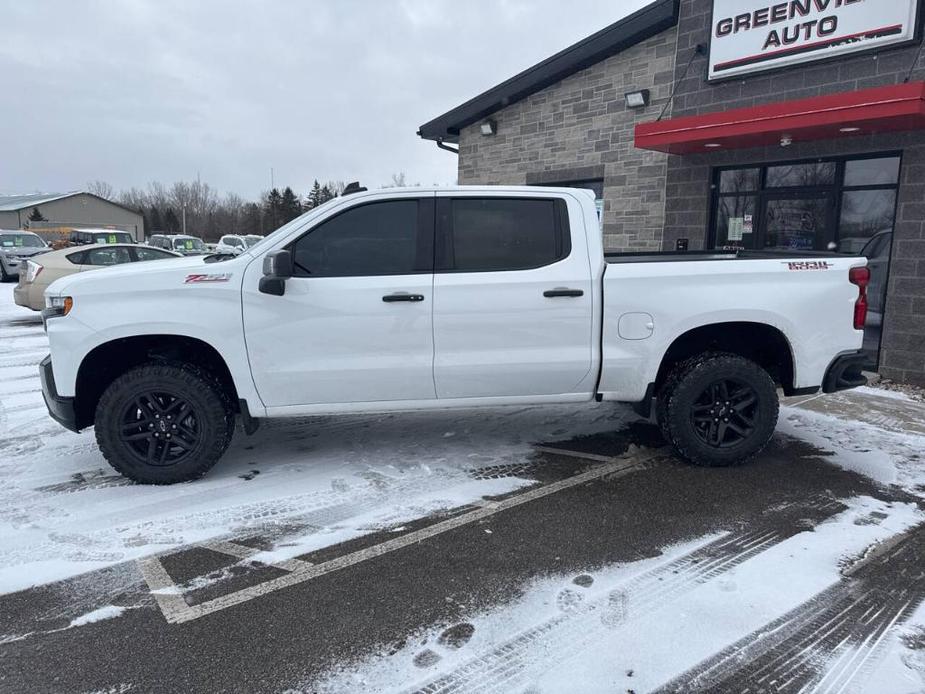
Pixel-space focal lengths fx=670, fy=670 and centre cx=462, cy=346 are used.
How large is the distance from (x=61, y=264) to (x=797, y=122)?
12487 mm

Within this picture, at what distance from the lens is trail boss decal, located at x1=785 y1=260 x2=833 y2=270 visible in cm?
→ 479

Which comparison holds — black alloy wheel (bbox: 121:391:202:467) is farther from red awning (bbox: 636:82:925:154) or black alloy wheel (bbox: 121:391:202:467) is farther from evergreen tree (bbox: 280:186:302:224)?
evergreen tree (bbox: 280:186:302:224)

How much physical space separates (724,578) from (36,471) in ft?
15.1

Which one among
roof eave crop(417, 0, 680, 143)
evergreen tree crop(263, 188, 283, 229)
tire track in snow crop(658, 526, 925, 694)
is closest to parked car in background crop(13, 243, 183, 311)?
roof eave crop(417, 0, 680, 143)

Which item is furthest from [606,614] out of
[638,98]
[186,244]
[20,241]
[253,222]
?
[253,222]

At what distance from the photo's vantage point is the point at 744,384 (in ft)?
16.0

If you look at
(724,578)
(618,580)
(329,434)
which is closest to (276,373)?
(329,434)

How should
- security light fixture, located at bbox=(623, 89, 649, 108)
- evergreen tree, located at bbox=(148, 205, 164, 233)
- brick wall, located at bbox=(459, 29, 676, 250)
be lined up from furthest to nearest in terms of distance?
1. evergreen tree, located at bbox=(148, 205, 164, 233)
2. brick wall, located at bbox=(459, 29, 676, 250)
3. security light fixture, located at bbox=(623, 89, 649, 108)

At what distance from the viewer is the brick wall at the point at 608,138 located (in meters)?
10.3

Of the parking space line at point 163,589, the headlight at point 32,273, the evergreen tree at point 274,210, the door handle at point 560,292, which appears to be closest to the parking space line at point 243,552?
the parking space line at point 163,589

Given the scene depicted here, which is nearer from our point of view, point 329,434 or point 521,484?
point 521,484

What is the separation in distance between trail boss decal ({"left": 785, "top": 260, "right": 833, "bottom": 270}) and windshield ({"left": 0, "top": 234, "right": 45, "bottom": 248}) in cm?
2455

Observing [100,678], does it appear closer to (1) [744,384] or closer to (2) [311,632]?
(2) [311,632]

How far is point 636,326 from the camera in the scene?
4750mm
